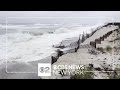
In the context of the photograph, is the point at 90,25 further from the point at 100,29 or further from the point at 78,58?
the point at 78,58

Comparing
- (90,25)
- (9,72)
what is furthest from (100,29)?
(9,72)

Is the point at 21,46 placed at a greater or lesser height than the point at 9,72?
greater

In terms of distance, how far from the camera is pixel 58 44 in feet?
13.2

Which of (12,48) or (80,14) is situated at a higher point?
(80,14)

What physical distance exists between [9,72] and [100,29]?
133 centimetres

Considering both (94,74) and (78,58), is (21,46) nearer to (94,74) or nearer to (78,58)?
(78,58)

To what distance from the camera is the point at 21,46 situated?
4.02m
